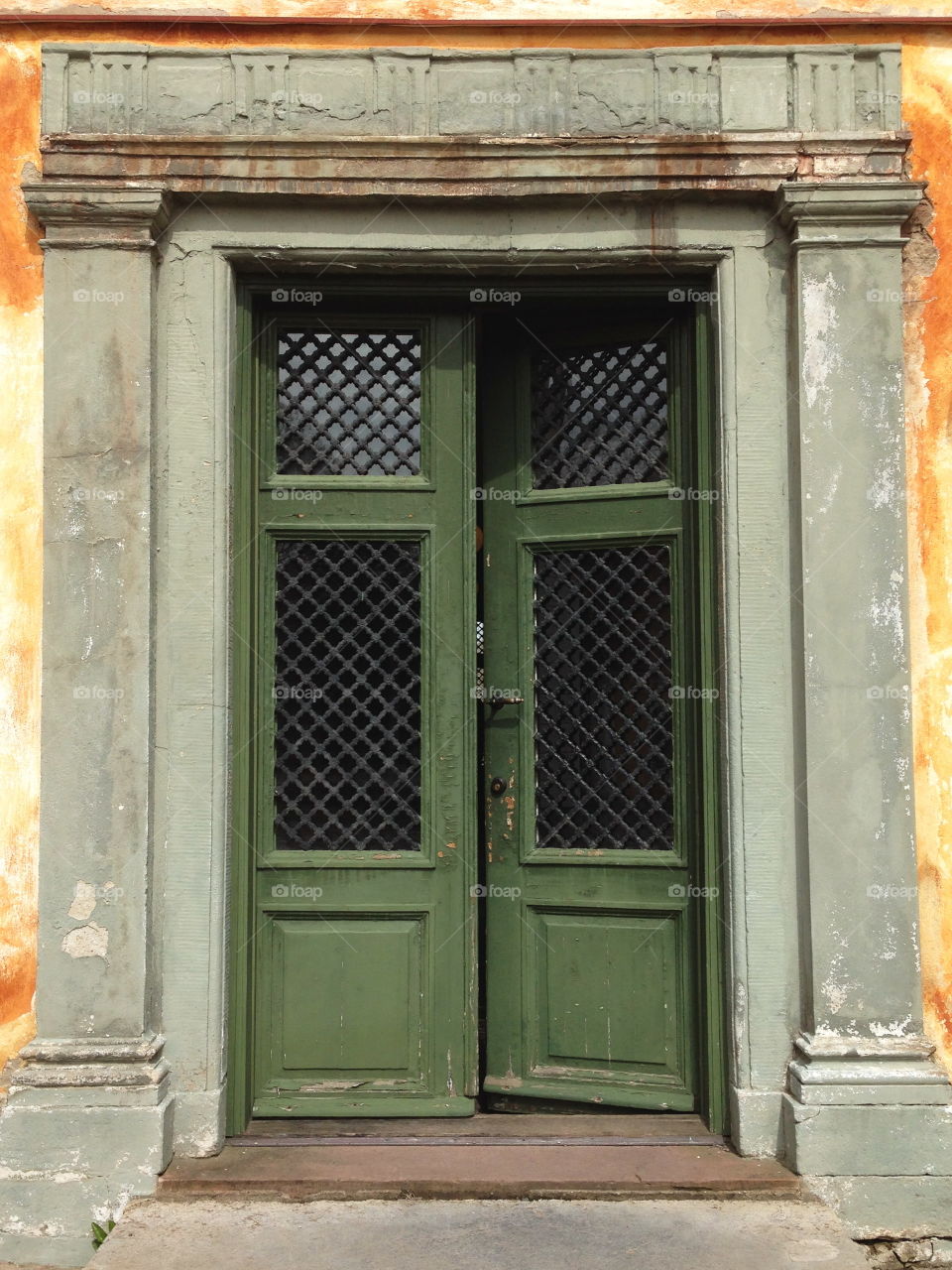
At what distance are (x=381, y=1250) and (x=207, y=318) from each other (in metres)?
3.16

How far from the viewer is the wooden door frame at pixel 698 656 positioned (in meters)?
4.36

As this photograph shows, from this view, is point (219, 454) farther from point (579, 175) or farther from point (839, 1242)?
point (839, 1242)

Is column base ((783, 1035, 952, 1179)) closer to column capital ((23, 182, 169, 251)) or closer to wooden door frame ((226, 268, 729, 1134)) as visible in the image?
wooden door frame ((226, 268, 729, 1134))

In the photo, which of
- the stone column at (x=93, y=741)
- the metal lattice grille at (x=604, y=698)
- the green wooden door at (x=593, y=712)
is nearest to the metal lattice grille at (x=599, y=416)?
the green wooden door at (x=593, y=712)

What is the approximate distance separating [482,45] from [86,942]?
A: 3.52 meters

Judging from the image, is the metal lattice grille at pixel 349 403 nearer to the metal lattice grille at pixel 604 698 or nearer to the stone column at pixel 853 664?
the metal lattice grille at pixel 604 698

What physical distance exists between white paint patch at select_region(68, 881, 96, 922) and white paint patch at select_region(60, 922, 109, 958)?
37 mm

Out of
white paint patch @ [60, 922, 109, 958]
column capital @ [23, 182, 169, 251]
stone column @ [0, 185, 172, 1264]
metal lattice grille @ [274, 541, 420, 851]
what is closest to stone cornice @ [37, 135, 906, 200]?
column capital @ [23, 182, 169, 251]

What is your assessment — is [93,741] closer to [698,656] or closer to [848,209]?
[698,656]

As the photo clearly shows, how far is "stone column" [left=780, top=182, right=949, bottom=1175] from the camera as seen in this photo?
162 inches

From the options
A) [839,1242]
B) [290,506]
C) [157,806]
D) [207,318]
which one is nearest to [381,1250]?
[839,1242]

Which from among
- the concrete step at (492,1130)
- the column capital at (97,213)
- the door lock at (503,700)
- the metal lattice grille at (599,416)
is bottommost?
the concrete step at (492,1130)

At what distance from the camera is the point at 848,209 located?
168 inches

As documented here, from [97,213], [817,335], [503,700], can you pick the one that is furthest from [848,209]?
[97,213]
